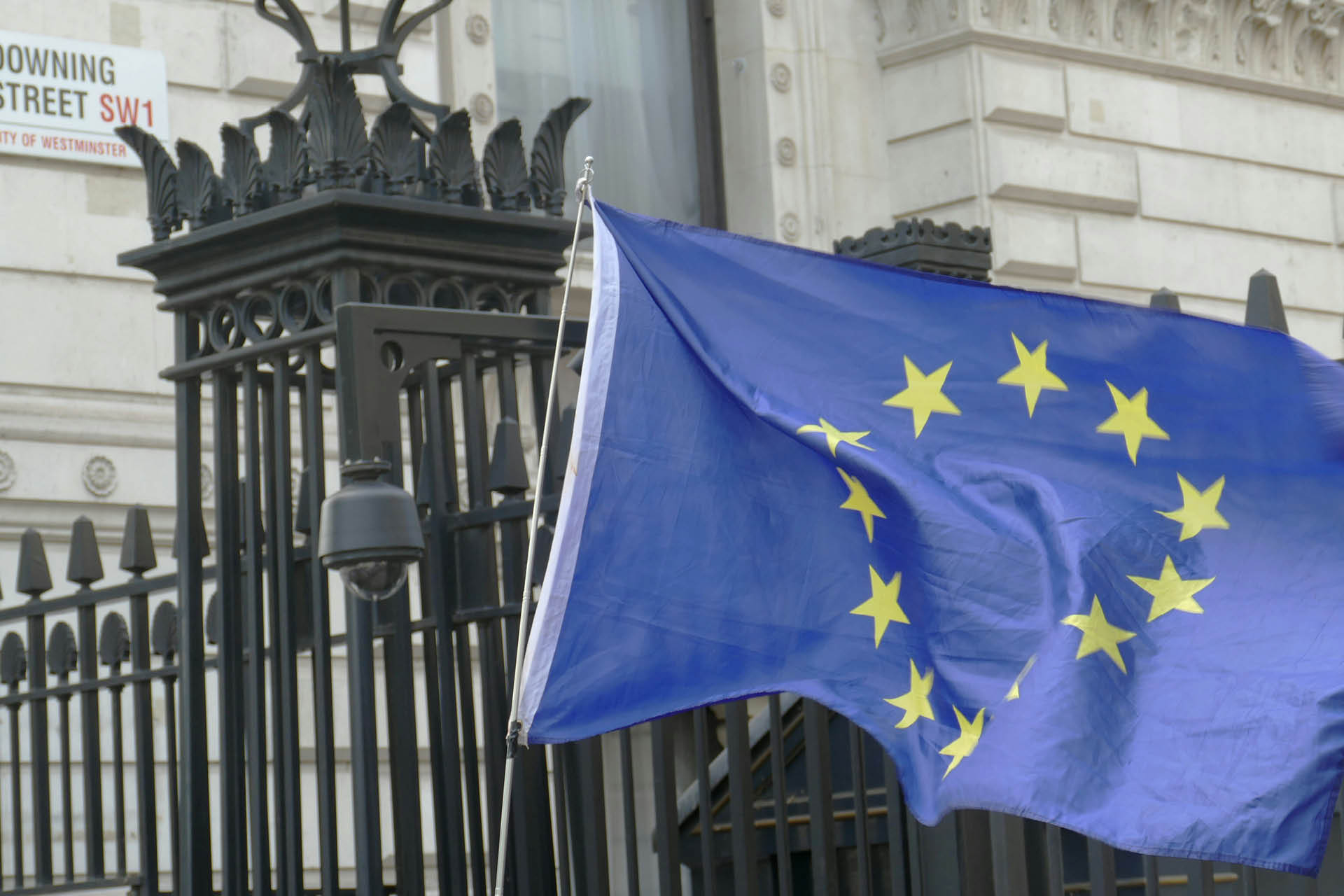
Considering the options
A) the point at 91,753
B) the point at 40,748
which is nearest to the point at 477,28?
the point at 40,748

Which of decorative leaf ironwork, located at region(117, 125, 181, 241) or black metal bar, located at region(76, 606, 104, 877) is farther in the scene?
black metal bar, located at region(76, 606, 104, 877)

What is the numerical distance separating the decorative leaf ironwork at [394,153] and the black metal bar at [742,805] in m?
1.31

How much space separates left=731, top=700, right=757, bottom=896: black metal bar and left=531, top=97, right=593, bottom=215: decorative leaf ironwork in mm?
1249

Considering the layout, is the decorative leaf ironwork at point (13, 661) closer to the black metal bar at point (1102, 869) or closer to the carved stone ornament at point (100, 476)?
the carved stone ornament at point (100, 476)

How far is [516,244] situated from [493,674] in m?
0.94

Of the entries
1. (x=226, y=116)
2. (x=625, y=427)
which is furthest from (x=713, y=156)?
(x=625, y=427)

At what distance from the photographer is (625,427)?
163 inches

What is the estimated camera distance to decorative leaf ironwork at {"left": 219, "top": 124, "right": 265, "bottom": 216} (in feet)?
16.2

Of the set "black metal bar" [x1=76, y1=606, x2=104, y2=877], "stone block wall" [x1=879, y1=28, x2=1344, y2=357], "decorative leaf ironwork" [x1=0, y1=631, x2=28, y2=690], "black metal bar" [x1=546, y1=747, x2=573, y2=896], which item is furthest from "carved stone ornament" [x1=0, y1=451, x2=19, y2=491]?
"stone block wall" [x1=879, y1=28, x2=1344, y2=357]

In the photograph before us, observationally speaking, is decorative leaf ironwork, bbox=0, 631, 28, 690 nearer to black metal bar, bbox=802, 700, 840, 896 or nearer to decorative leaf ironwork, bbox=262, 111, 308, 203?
decorative leaf ironwork, bbox=262, 111, 308, 203

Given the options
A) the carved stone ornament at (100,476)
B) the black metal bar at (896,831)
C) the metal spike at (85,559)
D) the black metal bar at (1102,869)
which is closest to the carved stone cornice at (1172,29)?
the carved stone ornament at (100,476)

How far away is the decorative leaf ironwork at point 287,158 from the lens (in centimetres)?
482

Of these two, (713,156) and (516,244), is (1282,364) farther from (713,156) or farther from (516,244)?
(713,156)

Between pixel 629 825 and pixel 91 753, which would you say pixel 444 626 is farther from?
pixel 91 753
